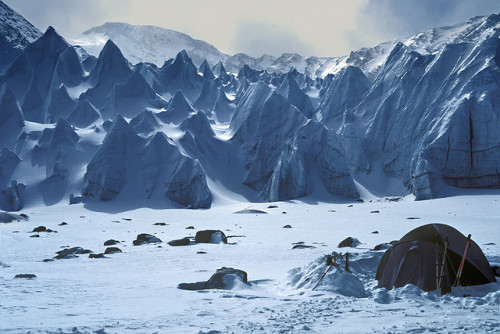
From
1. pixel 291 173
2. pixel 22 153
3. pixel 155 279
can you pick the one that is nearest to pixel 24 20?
pixel 22 153

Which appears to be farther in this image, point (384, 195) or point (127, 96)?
point (127, 96)

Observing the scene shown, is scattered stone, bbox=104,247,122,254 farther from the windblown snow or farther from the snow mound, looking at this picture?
the snow mound

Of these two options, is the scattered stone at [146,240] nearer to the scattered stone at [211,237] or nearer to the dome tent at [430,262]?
the scattered stone at [211,237]

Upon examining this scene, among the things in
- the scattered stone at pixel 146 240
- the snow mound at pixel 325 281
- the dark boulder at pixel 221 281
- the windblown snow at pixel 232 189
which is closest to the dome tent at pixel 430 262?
Answer: the windblown snow at pixel 232 189

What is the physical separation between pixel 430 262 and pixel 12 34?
121972mm

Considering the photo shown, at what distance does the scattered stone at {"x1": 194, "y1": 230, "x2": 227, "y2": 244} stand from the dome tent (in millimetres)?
11105

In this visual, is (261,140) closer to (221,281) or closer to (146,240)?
(146,240)

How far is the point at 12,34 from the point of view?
104938mm

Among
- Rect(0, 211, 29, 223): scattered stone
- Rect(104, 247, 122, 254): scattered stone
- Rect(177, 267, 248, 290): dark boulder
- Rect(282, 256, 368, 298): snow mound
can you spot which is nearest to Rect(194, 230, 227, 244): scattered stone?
Rect(104, 247, 122, 254): scattered stone

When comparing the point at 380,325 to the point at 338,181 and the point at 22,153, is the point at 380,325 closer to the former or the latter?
the point at 338,181

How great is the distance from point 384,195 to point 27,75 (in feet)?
267

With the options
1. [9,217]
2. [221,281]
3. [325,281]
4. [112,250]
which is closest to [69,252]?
[112,250]

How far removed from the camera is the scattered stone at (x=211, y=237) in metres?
20.8

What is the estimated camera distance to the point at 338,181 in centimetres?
5862
